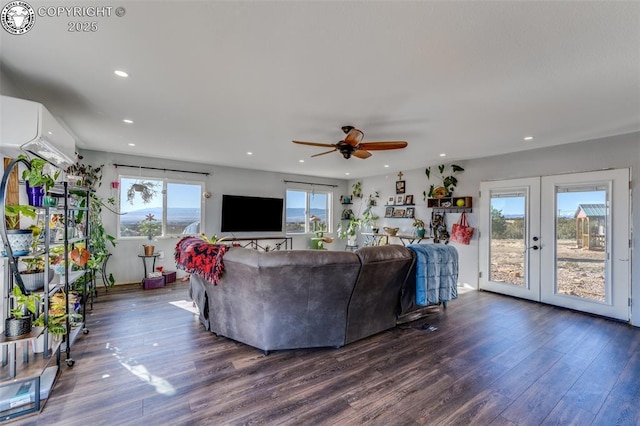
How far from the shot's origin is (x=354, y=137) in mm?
3307

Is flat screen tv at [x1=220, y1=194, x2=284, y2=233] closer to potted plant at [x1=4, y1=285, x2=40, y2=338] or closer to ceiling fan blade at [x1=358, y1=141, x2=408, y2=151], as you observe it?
ceiling fan blade at [x1=358, y1=141, x2=408, y2=151]

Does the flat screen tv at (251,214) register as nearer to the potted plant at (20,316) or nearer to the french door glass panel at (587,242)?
the potted plant at (20,316)

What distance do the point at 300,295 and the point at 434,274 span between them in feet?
6.23

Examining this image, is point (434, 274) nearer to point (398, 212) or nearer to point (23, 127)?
point (398, 212)

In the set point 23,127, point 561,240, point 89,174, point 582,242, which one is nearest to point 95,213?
point 89,174

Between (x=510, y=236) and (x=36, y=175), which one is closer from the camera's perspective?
(x=36, y=175)

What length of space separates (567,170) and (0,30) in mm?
6452

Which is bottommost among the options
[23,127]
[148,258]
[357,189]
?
[148,258]

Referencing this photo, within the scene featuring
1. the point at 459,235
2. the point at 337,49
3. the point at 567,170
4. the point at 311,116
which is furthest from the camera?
the point at 459,235

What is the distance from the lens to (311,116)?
3.28m

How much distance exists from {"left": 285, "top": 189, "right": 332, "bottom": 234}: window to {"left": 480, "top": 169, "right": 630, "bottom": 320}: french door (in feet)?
14.0

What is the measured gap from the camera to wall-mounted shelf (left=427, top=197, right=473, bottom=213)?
18.2 feet

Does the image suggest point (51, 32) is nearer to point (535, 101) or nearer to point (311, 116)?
point (311, 116)

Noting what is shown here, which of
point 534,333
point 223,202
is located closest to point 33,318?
point 223,202
